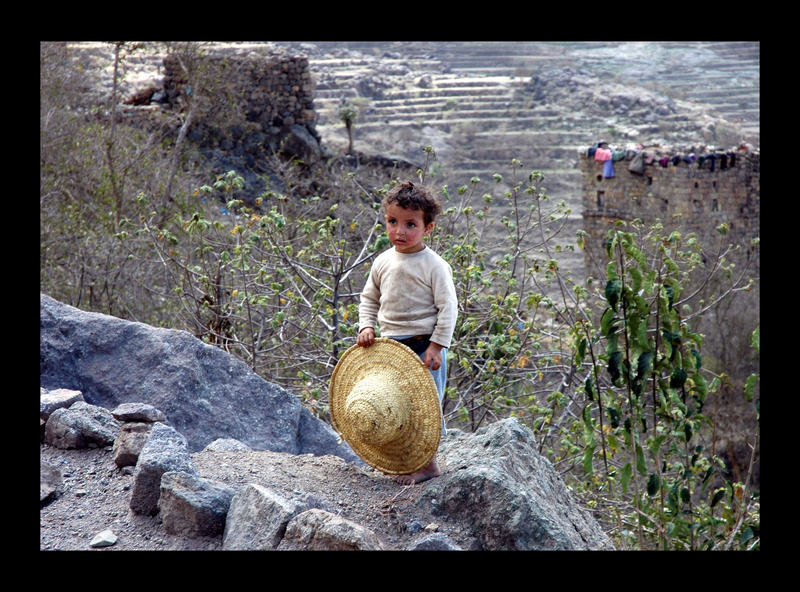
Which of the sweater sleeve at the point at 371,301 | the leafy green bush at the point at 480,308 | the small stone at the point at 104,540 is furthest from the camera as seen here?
the sweater sleeve at the point at 371,301

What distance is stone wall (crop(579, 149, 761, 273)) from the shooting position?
17.1 metres

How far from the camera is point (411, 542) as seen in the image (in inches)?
131

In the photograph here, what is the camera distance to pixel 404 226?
3766 millimetres

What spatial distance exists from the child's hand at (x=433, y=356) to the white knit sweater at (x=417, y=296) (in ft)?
0.08

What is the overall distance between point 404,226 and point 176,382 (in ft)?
5.18

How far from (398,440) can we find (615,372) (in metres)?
0.95

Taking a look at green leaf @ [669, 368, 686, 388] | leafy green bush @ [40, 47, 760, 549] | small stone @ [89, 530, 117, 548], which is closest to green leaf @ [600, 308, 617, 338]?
leafy green bush @ [40, 47, 760, 549]

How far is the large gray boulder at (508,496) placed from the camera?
334 centimetres

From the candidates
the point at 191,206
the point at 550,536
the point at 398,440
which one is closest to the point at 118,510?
the point at 398,440

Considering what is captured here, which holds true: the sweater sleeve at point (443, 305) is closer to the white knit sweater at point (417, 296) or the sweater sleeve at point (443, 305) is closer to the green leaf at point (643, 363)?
the white knit sweater at point (417, 296)

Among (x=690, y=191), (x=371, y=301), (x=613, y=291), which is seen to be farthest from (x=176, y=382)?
(x=690, y=191)

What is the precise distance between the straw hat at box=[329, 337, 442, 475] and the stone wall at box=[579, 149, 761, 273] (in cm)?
1386

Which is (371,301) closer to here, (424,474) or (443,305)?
(443,305)

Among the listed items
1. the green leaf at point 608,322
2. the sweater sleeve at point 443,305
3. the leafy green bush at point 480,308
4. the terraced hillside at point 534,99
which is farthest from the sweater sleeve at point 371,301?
the terraced hillside at point 534,99
